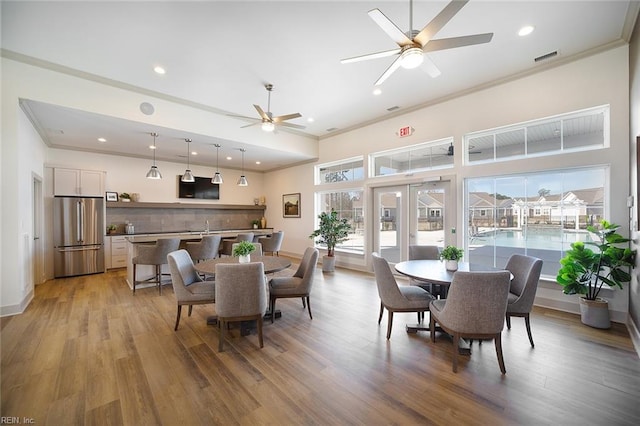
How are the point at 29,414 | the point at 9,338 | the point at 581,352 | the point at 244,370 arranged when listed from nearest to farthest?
the point at 29,414
the point at 244,370
the point at 581,352
the point at 9,338

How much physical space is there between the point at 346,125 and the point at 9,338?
6431mm

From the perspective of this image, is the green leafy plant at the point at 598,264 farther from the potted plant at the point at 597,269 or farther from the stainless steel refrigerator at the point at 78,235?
the stainless steel refrigerator at the point at 78,235

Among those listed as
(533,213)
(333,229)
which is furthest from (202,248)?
(533,213)

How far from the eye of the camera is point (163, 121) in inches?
182


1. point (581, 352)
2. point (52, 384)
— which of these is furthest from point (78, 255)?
point (581, 352)

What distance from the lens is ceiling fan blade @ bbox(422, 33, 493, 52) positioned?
2139 millimetres

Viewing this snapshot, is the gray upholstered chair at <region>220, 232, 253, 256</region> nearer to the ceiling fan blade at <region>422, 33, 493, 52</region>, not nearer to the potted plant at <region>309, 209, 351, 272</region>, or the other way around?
the potted plant at <region>309, 209, 351, 272</region>

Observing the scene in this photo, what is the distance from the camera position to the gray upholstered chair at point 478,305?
218 cm

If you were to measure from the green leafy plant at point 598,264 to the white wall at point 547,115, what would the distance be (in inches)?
11.7

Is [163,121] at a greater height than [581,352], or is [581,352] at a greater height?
[163,121]

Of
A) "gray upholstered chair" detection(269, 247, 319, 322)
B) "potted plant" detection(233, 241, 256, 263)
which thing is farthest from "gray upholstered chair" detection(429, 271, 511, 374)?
"potted plant" detection(233, 241, 256, 263)

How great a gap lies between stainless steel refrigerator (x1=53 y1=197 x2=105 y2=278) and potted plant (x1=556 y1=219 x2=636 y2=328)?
867 cm

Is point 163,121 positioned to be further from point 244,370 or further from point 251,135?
point 244,370

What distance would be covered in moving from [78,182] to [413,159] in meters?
7.52
